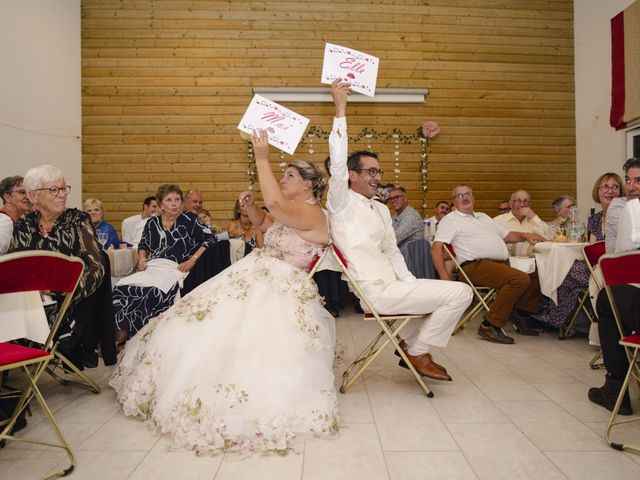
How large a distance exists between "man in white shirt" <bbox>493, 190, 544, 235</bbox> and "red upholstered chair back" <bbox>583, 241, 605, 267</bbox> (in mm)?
2039

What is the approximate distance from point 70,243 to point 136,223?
4.13 metres

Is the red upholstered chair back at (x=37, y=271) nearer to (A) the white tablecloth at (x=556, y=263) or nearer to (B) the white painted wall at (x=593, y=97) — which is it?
(A) the white tablecloth at (x=556, y=263)

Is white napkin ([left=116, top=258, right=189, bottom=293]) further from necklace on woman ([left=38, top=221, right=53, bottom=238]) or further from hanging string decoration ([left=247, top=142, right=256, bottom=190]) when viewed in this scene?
hanging string decoration ([left=247, top=142, right=256, bottom=190])

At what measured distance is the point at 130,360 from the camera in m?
2.84

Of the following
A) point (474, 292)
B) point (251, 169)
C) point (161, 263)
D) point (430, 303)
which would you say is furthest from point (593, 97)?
point (161, 263)

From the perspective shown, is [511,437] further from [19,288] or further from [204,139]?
[204,139]

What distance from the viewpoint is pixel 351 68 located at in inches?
107

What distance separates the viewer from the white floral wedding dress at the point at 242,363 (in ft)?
7.27

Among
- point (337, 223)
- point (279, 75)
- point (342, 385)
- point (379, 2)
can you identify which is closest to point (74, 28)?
point (279, 75)

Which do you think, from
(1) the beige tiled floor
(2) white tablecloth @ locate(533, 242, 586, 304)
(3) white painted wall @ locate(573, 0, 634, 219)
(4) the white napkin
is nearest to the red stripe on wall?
(3) white painted wall @ locate(573, 0, 634, 219)

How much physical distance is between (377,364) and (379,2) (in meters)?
6.15

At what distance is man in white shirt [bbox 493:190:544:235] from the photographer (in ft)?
18.2

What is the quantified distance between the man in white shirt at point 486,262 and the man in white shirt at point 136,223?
3.74 m

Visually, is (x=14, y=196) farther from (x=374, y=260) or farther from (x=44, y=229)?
(x=374, y=260)
